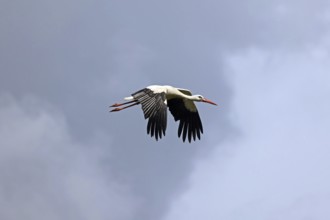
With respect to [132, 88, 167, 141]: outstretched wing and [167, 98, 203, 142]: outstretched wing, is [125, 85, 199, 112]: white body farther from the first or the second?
[132, 88, 167, 141]: outstretched wing

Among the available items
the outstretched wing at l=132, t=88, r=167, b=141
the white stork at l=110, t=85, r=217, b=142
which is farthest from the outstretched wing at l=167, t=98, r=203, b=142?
the outstretched wing at l=132, t=88, r=167, b=141

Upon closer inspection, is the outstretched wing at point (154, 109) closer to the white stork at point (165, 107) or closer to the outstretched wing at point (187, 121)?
the white stork at point (165, 107)

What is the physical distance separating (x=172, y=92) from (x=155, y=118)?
317 centimetres

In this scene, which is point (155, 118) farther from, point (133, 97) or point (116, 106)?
point (116, 106)

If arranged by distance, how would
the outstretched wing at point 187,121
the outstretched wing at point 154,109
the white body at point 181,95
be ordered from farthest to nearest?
1. the outstretched wing at point 187,121
2. the white body at point 181,95
3. the outstretched wing at point 154,109

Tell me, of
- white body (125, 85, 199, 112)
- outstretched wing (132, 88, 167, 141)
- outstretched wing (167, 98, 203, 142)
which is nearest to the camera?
outstretched wing (132, 88, 167, 141)

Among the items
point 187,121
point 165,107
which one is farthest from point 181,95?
point 165,107

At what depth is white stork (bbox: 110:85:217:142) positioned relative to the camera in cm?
2472

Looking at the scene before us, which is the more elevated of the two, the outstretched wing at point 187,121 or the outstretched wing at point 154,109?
the outstretched wing at point 187,121

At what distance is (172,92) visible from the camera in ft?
91.4

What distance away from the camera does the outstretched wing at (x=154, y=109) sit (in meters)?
24.6

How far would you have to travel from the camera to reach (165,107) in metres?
25.2

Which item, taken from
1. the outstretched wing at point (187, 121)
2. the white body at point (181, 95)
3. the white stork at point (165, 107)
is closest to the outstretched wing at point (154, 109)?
the white stork at point (165, 107)

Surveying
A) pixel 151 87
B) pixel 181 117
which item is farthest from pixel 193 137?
pixel 151 87
